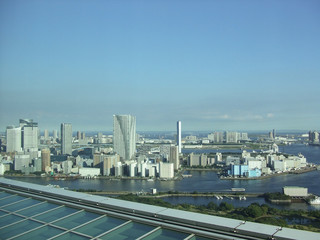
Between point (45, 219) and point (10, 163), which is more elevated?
point (45, 219)

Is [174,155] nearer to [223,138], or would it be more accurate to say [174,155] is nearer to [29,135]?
[29,135]

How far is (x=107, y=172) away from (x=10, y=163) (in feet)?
13.2

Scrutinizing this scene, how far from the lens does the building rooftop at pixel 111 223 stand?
26.0 inches

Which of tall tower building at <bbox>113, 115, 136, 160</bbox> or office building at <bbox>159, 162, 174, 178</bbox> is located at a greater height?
tall tower building at <bbox>113, 115, 136, 160</bbox>

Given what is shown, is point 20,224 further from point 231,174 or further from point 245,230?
point 231,174

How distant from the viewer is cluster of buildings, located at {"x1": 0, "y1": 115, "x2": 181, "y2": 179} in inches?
414

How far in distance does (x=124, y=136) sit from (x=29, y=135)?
5.16 meters

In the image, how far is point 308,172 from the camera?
36.8 feet

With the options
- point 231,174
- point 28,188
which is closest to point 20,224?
point 28,188

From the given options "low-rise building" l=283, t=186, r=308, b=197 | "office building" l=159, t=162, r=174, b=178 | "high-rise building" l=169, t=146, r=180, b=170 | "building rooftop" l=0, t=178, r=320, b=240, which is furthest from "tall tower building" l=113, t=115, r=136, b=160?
"building rooftop" l=0, t=178, r=320, b=240

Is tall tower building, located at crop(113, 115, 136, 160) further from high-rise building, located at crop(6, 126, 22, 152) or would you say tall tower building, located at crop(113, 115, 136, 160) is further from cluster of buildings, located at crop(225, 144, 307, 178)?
high-rise building, located at crop(6, 126, 22, 152)

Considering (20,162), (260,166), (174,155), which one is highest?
(174,155)

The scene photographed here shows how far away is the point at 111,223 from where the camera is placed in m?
0.74

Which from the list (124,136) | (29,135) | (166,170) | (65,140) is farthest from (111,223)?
(29,135)
